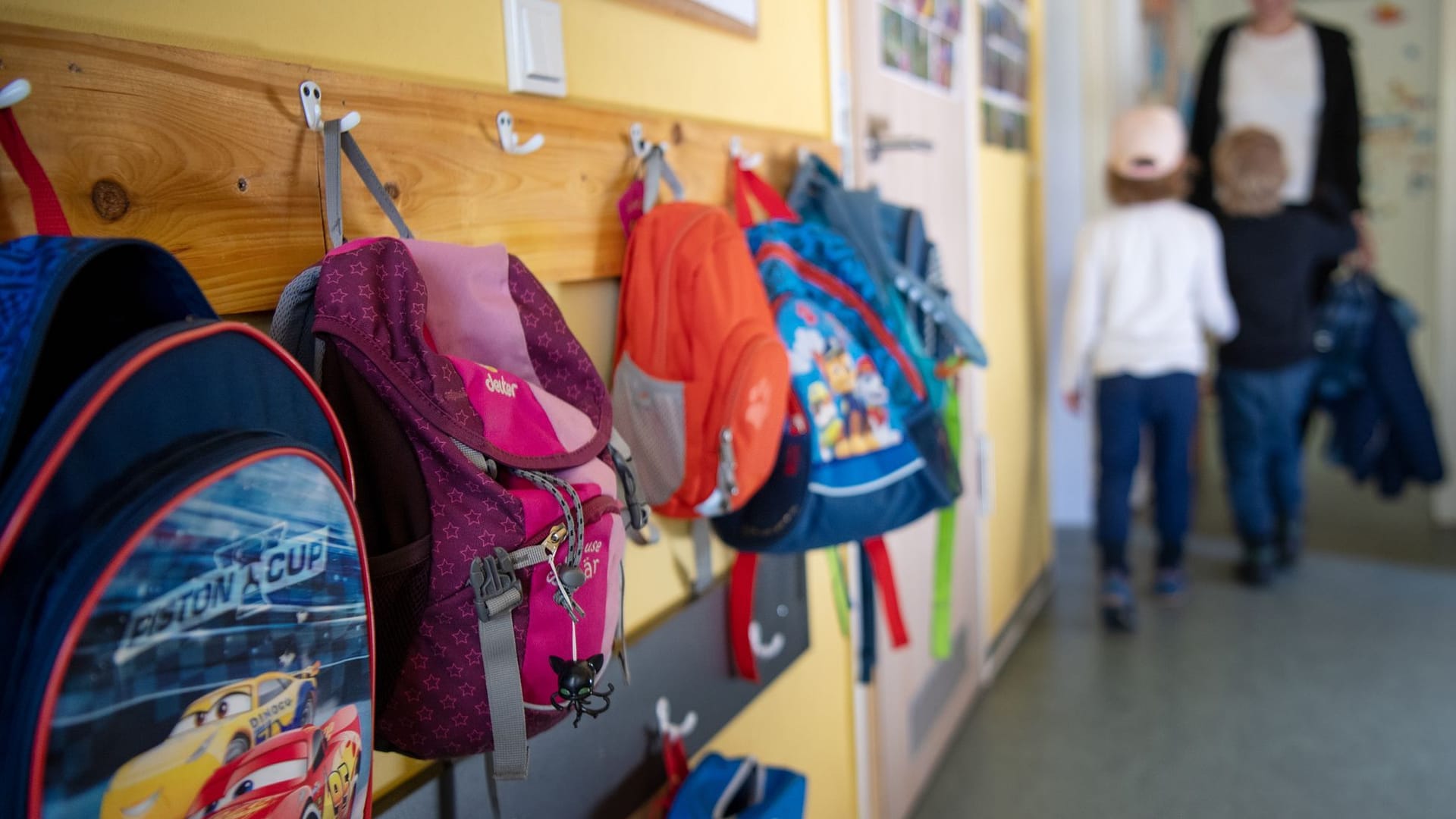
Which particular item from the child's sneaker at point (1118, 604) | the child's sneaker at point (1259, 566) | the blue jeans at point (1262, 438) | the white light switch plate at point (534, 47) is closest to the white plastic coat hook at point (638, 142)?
the white light switch plate at point (534, 47)

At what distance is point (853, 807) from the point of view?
6.28ft

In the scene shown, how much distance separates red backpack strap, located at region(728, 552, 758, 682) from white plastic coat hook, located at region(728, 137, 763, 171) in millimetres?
504

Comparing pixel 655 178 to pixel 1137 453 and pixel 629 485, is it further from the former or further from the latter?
pixel 1137 453

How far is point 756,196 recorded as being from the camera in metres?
1.42

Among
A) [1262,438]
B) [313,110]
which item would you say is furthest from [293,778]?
[1262,438]

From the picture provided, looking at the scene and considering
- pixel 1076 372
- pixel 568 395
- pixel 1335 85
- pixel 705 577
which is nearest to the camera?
pixel 568 395

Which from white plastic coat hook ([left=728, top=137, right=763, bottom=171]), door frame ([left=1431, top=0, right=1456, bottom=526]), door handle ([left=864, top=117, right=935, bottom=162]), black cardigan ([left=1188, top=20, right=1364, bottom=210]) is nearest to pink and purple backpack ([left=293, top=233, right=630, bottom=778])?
white plastic coat hook ([left=728, top=137, right=763, bottom=171])

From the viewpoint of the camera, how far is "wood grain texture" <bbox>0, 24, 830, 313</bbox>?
25.3 inches

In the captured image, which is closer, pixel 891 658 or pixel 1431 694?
pixel 891 658

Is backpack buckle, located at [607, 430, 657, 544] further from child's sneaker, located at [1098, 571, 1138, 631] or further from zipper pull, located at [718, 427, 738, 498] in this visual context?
child's sneaker, located at [1098, 571, 1138, 631]

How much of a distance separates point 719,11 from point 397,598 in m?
0.91

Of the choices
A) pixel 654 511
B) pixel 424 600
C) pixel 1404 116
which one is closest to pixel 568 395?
pixel 424 600

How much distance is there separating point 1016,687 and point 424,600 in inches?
89.8

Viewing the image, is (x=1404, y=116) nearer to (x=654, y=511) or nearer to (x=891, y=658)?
(x=891, y=658)
